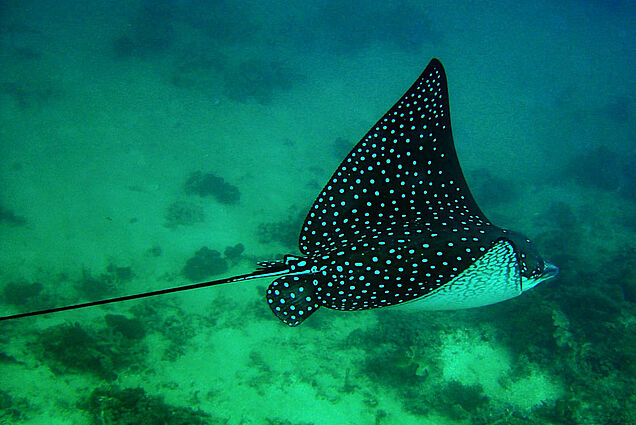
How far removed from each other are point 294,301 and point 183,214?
814 centimetres

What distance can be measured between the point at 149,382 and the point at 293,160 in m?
10.2

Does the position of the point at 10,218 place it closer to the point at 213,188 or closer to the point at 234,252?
the point at 213,188

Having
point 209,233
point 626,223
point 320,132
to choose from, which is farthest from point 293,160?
point 626,223

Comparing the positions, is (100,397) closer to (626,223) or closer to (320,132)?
(320,132)

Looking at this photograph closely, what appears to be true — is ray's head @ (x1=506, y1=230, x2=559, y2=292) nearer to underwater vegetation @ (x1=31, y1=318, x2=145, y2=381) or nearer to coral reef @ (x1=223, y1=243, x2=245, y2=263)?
underwater vegetation @ (x1=31, y1=318, x2=145, y2=381)

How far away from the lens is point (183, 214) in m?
10.6

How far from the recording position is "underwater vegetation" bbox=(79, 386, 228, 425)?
4660 mm

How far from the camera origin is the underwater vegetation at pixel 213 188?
37.9 ft

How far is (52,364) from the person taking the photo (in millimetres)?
5316

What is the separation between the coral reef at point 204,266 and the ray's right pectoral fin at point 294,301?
5.70 m

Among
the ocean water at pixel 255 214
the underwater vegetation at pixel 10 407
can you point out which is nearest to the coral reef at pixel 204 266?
the ocean water at pixel 255 214

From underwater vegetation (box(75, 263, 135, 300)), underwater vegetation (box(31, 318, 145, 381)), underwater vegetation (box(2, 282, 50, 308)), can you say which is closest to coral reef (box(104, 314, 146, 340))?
underwater vegetation (box(31, 318, 145, 381))

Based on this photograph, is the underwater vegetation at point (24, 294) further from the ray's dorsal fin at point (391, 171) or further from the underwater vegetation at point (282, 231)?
the ray's dorsal fin at point (391, 171)

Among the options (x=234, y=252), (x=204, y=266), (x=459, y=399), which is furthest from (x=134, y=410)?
(x=459, y=399)
